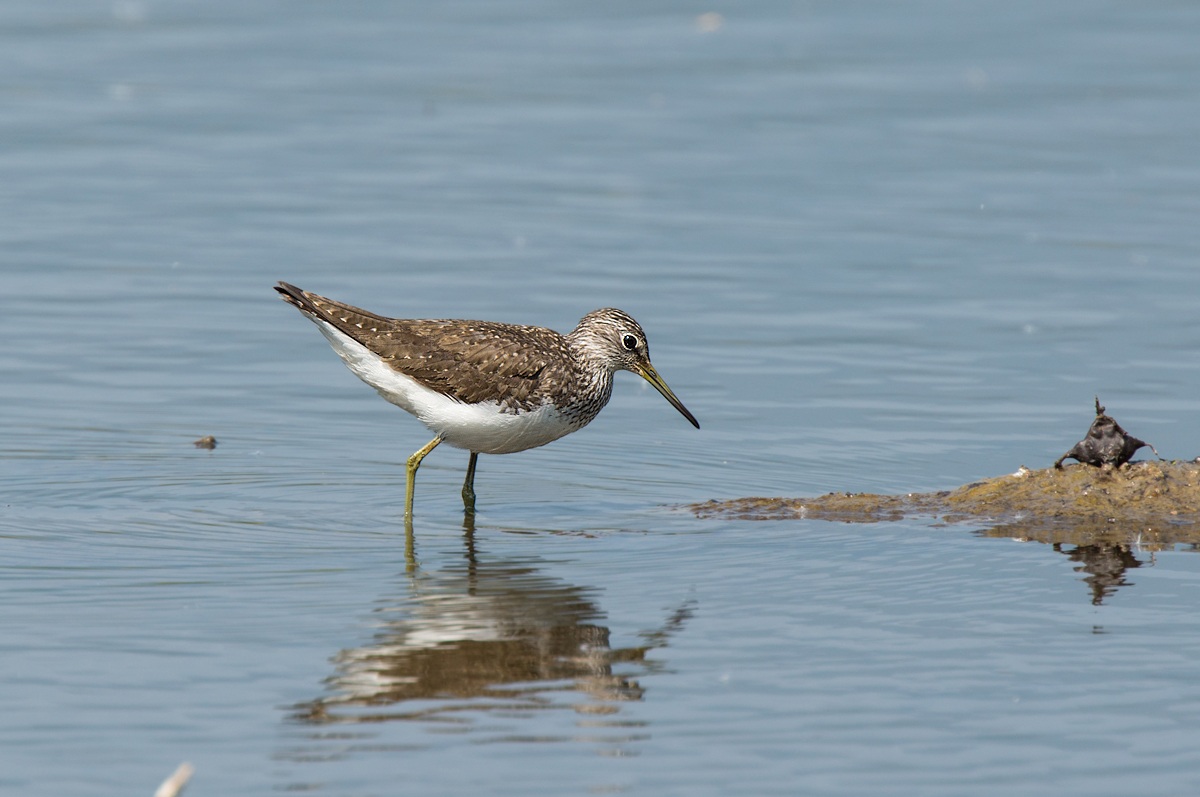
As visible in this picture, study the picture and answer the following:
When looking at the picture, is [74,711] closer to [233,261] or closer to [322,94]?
[233,261]

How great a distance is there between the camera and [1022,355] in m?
14.0

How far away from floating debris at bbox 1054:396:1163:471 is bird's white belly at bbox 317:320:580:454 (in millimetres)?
3049

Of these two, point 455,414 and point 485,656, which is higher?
point 455,414

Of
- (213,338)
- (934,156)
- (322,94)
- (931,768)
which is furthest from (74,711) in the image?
(322,94)

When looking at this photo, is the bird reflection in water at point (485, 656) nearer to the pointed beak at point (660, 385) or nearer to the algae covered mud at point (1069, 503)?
the algae covered mud at point (1069, 503)

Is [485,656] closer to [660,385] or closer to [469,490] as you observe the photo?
[469,490]

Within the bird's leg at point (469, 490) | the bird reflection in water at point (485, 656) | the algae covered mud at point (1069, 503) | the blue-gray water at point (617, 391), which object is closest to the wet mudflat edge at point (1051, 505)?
the algae covered mud at point (1069, 503)

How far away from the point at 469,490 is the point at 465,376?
2.40 feet

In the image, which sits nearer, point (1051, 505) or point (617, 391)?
point (1051, 505)

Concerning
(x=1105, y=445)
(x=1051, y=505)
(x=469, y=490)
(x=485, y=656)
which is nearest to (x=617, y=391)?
(x=469, y=490)

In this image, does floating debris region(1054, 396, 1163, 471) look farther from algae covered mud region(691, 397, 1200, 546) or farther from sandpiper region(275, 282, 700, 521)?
sandpiper region(275, 282, 700, 521)

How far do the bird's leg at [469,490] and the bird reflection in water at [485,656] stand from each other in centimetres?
146

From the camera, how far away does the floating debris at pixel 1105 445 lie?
33.9ft

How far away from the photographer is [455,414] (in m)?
10.9
